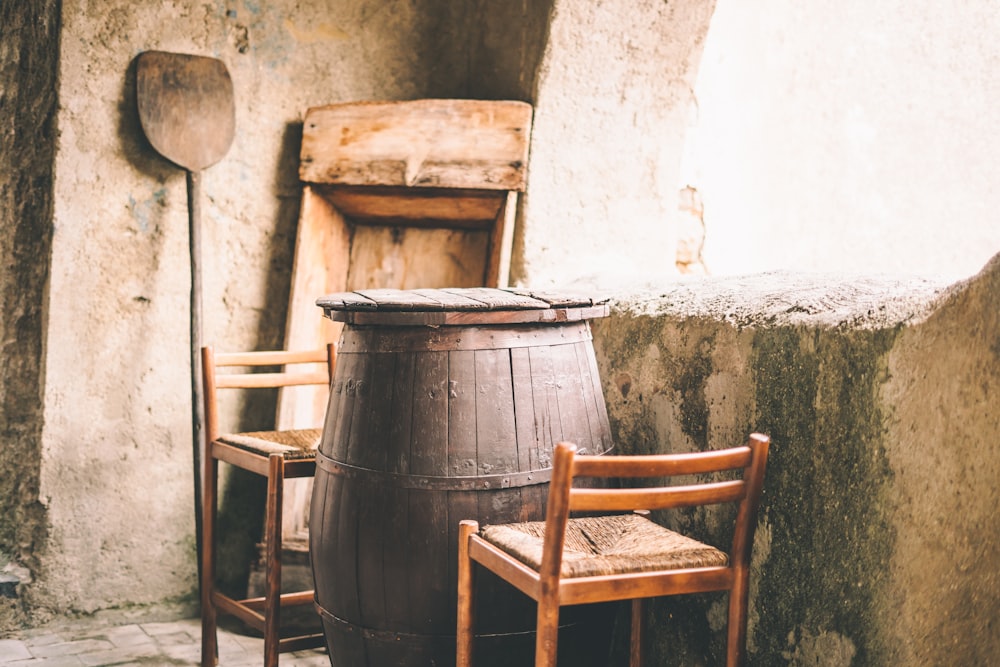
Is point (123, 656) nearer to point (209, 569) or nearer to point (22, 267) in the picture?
point (209, 569)

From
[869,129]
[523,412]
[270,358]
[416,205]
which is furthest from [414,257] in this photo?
[869,129]

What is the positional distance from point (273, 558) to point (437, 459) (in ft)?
2.46

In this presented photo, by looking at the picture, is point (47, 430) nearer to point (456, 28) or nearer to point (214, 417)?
point (214, 417)

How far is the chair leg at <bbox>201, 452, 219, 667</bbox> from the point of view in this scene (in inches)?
96.1

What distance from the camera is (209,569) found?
2.47 meters

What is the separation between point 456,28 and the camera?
3064mm

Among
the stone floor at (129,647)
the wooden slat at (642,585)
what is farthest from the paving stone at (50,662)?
the wooden slat at (642,585)

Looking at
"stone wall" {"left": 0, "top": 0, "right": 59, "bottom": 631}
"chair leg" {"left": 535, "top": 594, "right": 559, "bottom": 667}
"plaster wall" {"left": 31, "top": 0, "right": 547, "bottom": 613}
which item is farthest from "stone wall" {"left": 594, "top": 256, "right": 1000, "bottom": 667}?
"stone wall" {"left": 0, "top": 0, "right": 59, "bottom": 631}

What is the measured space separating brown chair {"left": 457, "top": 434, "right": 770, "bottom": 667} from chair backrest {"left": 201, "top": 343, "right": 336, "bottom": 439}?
1093mm

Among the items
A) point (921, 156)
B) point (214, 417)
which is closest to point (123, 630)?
point (214, 417)

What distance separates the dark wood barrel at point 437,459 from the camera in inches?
65.5

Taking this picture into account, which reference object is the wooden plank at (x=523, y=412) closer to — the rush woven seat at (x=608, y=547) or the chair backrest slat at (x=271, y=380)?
the rush woven seat at (x=608, y=547)

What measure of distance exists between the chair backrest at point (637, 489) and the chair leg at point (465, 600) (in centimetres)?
26

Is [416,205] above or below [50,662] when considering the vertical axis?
above
